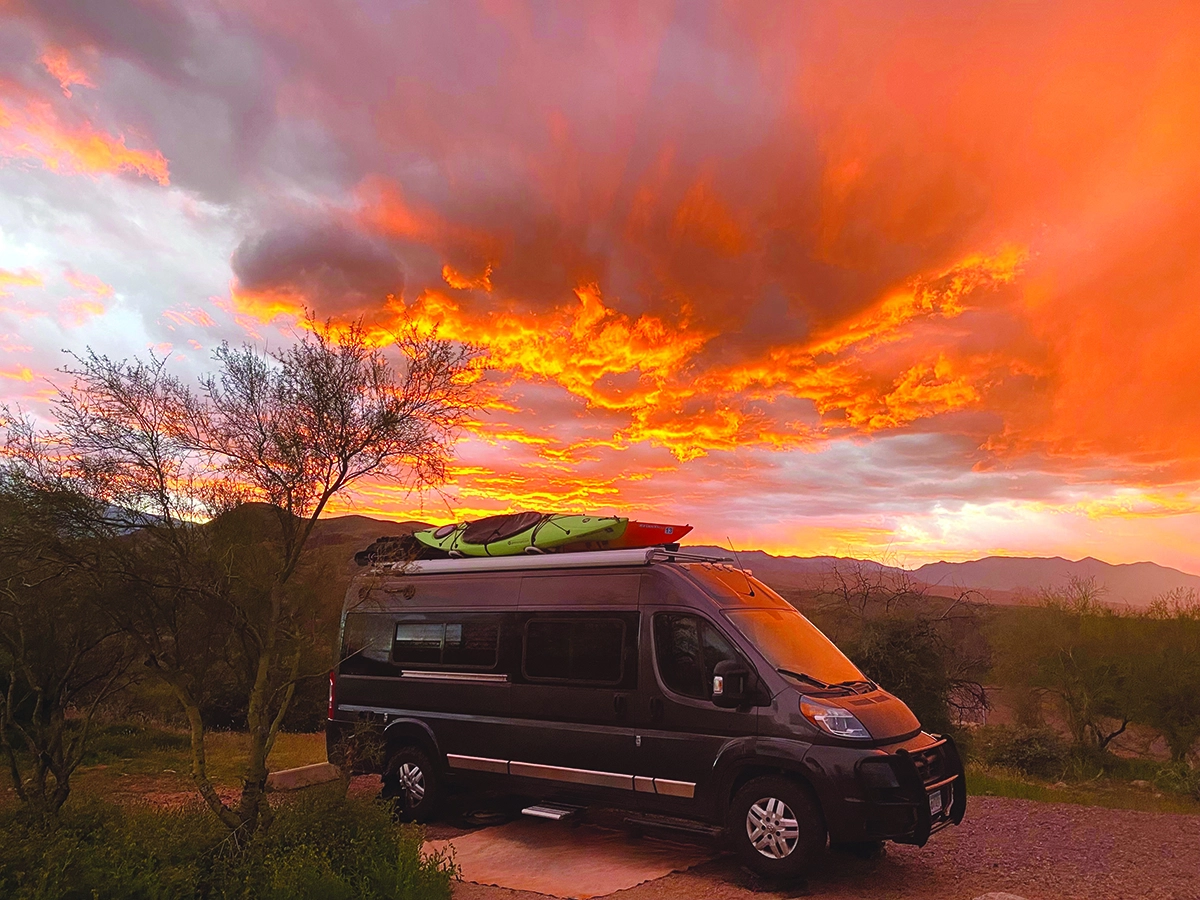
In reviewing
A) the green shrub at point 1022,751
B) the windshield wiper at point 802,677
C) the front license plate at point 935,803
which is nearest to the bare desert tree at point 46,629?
the windshield wiper at point 802,677

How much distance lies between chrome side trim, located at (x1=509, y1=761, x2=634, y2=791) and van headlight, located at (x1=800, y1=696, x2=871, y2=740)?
191 cm

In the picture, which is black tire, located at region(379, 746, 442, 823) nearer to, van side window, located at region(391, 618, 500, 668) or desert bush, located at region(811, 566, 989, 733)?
van side window, located at region(391, 618, 500, 668)

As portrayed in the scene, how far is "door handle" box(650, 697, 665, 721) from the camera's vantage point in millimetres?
7355

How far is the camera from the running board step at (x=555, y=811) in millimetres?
7816

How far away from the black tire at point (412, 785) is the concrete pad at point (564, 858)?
637mm

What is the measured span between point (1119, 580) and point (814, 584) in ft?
66.7

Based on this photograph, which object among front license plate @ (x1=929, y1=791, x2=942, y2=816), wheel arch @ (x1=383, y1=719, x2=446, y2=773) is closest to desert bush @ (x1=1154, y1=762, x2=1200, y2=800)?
front license plate @ (x1=929, y1=791, x2=942, y2=816)

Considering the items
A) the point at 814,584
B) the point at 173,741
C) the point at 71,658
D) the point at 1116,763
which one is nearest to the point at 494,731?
the point at 71,658

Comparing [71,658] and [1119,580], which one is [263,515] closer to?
[71,658]

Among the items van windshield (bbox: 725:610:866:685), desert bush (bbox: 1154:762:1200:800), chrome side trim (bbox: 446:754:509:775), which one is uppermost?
van windshield (bbox: 725:610:866:685)

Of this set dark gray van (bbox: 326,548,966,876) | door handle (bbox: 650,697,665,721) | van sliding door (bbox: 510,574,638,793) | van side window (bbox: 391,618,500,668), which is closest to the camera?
dark gray van (bbox: 326,548,966,876)

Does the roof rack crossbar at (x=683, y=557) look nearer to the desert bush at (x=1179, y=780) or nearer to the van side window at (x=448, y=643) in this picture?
the van side window at (x=448, y=643)

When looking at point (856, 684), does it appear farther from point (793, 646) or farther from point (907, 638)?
point (907, 638)

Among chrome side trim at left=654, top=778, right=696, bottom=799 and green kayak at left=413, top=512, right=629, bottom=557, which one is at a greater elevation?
green kayak at left=413, top=512, right=629, bottom=557
